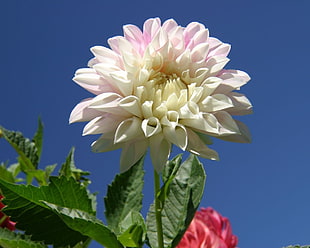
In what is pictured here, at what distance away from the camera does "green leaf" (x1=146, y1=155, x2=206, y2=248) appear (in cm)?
105

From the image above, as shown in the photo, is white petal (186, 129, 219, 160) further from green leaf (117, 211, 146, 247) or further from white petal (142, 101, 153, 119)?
green leaf (117, 211, 146, 247)

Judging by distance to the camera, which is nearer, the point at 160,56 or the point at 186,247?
the point at 160,56

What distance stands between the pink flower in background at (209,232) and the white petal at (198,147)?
0.40m

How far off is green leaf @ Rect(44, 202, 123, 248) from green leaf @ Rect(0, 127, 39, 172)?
0.50 metres

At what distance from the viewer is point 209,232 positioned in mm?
1339

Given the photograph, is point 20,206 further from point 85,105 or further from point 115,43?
point 115,43

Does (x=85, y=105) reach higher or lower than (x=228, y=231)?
lower

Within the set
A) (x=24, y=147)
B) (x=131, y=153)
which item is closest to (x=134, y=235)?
(x=131, y=153)

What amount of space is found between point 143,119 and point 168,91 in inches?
3.1

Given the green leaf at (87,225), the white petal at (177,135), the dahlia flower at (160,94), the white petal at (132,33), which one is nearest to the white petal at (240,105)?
the dahlia flower at (160,94)

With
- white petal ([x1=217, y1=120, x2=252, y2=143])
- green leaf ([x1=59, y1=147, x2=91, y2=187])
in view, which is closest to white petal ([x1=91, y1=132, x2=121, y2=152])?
white petal ([x1=217, y1=120, x2=252, y2=143])

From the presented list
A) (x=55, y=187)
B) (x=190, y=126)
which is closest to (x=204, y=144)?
(x=190, y=126)

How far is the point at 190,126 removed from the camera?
98 centimetres

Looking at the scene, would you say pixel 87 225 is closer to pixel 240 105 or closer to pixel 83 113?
pixel 83 113
